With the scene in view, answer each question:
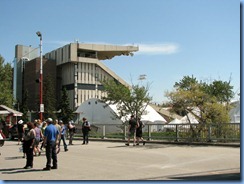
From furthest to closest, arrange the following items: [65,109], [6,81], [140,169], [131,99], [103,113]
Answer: [65,109], [103,113], [6,81], [131,99], [140,169]

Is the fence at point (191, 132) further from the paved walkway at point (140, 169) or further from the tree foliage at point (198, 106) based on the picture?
the paved walkway at point (140, 169)

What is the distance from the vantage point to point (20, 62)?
324ft

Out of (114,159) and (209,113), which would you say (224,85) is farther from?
(114,159)

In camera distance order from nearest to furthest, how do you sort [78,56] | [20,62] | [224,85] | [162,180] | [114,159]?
[162,180] → [114,159] → [224,85] → [78,56] → [20,62]

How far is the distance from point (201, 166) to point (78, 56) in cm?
7911

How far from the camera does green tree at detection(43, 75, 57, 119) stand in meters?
82.1

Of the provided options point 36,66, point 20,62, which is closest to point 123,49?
point 36,66

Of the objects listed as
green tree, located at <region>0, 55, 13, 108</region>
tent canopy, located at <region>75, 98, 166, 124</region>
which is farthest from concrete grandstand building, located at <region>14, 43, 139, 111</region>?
green tree, located at <region>0, 55, 13, 108</region>

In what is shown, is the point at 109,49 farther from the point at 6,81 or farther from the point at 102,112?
the point at 6,81

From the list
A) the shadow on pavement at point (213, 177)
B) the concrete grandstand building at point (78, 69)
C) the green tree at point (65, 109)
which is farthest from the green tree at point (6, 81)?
the shadow on pavement at point (213, 177)

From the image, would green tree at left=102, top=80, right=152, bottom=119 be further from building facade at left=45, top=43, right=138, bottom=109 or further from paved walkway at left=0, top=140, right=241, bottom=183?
building facade at left=45, top=43, right=138, bottom=109

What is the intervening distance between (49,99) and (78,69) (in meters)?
10.9

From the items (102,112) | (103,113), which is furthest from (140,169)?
(102,112)

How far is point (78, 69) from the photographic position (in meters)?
89.1
